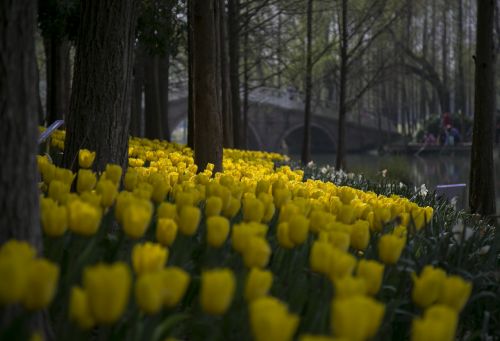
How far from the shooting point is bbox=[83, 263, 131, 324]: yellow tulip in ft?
4.88

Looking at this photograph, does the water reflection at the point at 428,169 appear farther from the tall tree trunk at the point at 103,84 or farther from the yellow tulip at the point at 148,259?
the yellow tulip at the point at 148,259

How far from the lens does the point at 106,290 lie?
1.50 m

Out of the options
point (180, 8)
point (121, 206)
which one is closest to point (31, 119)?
point (121, 206)

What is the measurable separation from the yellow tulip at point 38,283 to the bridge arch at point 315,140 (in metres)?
46.9

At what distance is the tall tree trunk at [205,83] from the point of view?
6.72 metres

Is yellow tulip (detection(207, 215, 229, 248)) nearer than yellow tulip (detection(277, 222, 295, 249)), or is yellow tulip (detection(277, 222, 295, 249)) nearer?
yellow tulip (detection(207, 215, 229, 248))

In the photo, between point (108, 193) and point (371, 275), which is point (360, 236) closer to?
point (371, 275)

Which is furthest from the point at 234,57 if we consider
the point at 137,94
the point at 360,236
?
the point at 360,236

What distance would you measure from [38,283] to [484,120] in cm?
724

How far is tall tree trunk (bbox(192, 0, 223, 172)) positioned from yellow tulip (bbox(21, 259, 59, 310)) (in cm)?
508

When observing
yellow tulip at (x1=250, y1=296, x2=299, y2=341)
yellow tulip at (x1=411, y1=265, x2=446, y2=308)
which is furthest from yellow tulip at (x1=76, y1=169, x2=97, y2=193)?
yellow tulip at (x1=250, y1=296, x2=299, y2=341)

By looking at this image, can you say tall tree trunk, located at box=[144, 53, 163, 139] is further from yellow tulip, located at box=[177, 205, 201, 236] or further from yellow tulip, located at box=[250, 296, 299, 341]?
yellow tulip, located at box=[250, 296, 299, 341]

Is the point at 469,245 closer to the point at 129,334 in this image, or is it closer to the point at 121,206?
the point at 121,206

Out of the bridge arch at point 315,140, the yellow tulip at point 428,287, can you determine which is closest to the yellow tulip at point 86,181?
the yellow tulip at point 428,287
